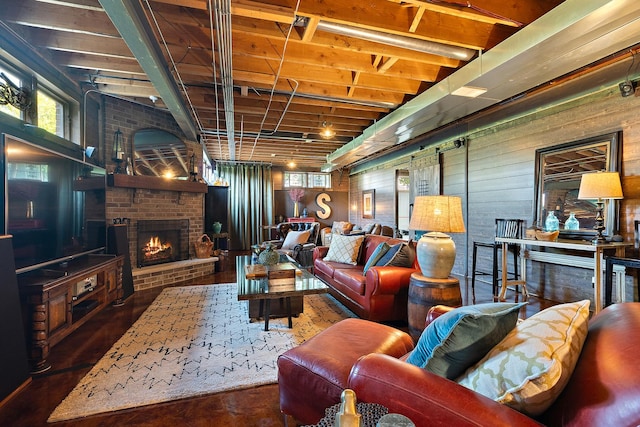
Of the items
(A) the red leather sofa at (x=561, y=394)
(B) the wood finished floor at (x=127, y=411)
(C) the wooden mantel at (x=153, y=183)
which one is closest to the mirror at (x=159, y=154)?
(C) the wooden mantel at (x=153, y=183)

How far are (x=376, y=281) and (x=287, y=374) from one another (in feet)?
4.83

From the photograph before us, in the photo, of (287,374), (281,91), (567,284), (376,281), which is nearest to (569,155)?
(567,284)

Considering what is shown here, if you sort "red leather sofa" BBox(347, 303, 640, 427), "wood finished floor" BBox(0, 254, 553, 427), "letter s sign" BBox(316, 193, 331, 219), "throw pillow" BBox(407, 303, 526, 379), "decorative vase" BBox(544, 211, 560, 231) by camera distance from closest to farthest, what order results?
"red leather sofa" BBox(347, 303, 640, 427), "throw pillow" BBox(407, 303, 526, 379), "wood finished floor" BBox(0, 254, 553, 427), "decorative vase" BBox(544, 211, 560, 231), "letter s sign" BBox(316, 193, 331, 219)

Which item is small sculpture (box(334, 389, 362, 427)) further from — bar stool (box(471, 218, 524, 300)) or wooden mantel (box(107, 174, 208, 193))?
wooden mantel (box(107, 174, 208, 193))

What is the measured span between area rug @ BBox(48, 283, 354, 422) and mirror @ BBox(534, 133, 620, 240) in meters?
2.79

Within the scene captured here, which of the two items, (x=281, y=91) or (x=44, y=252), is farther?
(x=281, y=91)

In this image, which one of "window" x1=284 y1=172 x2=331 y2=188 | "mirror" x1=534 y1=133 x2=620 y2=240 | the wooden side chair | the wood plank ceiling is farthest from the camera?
"window" x1=284 y1=172 x2=331 y2=188

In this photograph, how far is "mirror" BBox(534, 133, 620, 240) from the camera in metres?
3.05

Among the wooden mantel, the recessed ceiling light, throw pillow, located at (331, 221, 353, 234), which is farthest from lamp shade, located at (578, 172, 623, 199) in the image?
the wooden mantel

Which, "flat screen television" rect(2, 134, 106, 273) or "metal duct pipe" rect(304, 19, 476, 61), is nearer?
"flat screen television" rect(2, 134, 106, 273)

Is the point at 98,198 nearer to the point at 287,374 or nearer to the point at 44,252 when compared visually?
the point at 44,252

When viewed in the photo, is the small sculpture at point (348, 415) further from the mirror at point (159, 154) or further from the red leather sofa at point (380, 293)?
the mirror at point (159, 154)

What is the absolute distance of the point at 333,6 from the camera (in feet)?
7.45

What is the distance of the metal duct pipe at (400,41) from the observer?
2408 millimetres
